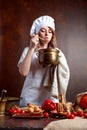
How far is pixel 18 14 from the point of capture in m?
2.83

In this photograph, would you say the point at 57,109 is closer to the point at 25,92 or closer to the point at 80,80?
the point at 25,92

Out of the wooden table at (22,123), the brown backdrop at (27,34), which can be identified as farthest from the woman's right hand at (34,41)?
the brown backdrop at (27,34)

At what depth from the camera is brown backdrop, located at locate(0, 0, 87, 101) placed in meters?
2.82

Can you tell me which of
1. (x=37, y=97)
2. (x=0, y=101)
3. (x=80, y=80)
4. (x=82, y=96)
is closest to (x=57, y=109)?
(x=82, y=96)

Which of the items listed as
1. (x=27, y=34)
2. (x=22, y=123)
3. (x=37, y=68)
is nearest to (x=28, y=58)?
(x=37, y=68)

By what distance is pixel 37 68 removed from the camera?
176 centimetres

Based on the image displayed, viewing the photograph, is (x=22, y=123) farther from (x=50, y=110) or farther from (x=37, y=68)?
(x=37, y=68)

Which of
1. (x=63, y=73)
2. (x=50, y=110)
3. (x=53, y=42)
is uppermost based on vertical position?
(x=53, y=42)

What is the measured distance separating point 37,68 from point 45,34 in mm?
214

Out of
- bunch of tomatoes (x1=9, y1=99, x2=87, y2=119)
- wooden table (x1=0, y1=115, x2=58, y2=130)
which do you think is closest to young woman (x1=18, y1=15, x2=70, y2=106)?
bunch of tomatoes (x1=9, y1=99, x2=87, y2=119)

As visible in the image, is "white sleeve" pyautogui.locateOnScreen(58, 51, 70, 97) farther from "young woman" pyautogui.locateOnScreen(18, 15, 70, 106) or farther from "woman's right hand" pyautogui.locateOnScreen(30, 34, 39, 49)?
"woman's right hand" pyautogui.locateOnScreen(30, 34, 39, 49)

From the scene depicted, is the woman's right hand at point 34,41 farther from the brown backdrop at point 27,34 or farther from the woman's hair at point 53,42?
the brown backdrop at point 27,34

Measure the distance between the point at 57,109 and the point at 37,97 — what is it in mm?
436

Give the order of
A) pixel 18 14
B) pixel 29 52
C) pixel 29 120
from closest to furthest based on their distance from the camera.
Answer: pixel 29 120 → pixel 29 52 → pixel 18 14
